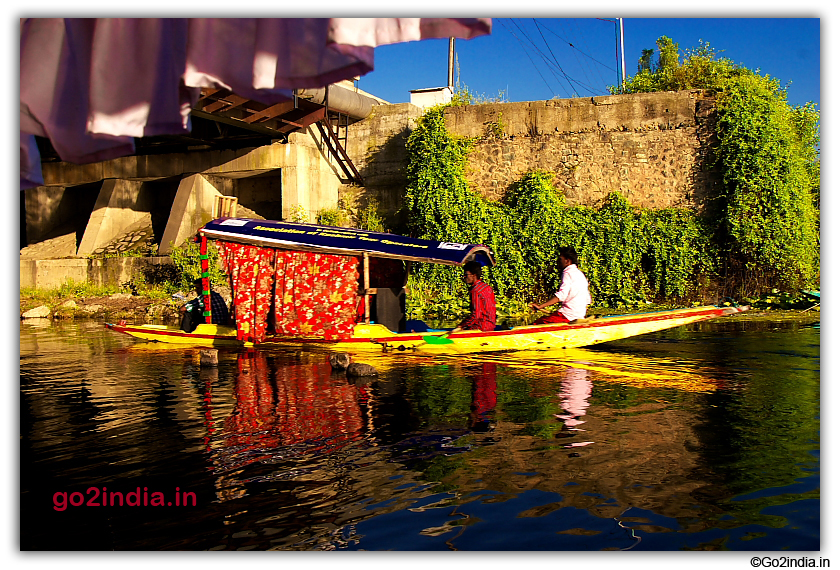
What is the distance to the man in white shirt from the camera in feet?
31.3

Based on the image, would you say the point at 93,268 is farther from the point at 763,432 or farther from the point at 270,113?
the point at 763,432

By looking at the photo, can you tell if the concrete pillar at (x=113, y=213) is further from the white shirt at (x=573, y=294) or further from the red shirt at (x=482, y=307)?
the white shirt at (x=573, y=294)

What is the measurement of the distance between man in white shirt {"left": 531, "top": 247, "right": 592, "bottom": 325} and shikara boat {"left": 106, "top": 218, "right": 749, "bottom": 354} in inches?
9.8

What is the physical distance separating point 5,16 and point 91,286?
1463cm

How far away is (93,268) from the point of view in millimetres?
17875

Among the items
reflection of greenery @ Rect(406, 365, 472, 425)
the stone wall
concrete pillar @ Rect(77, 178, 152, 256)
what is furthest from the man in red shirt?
concrete pillar @ Rect(77, 178, 152, 256)

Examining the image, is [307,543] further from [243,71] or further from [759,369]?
[759,369]

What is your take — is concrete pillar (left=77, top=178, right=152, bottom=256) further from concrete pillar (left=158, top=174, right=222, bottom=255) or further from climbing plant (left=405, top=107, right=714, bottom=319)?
climbing plant (left=405, top=107, right=714, bottom=319)

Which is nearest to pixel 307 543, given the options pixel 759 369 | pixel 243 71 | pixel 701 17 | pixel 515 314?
pixel 243 71

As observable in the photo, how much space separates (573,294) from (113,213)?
14.4 meters

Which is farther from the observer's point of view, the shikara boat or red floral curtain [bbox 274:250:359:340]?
red floral curtain [bbox 274:250:359:340]

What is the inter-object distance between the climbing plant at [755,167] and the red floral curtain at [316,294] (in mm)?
8241

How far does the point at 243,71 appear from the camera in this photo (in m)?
3.29

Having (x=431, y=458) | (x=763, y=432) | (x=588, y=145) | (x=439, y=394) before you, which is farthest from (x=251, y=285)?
(x=588, y=145)
